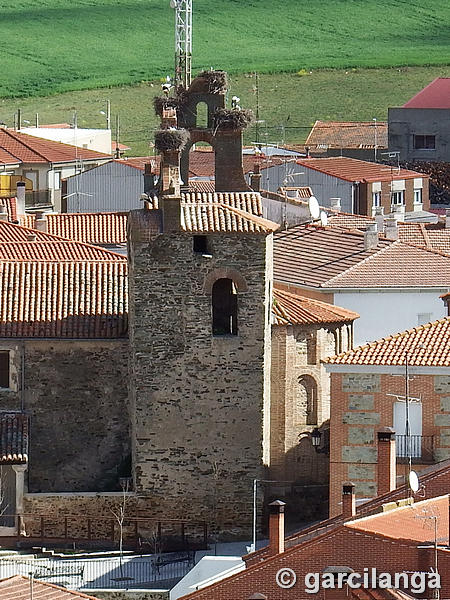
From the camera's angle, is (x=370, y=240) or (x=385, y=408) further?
(x=370, y=240)

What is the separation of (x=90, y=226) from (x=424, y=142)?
47.1 m

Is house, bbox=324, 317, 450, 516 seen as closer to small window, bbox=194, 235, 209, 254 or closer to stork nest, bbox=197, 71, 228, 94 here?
small window, bbox=194, 235, 209, 254

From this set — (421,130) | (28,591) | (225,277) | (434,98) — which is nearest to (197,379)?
(225,277)

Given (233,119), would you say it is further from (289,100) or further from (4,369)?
(289,100)

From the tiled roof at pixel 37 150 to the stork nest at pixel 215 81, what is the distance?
45.4m

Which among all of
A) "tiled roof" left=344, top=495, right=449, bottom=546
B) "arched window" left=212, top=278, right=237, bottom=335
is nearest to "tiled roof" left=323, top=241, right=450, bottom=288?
"arched window" left=212, top=278, right=237, bottom=335

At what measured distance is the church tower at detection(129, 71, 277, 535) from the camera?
177 ft

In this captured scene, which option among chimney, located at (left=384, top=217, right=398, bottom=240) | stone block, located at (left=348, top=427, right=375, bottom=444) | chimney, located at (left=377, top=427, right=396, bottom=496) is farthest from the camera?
chimney, located at (left=384, top=217, right=398, bottom=240)

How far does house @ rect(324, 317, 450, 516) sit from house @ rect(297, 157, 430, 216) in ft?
157

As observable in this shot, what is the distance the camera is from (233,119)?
59.4 metres

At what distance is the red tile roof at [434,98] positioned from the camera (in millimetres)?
125625

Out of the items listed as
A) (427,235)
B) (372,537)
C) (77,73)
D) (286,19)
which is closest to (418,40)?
(286,19)

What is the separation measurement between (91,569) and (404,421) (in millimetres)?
7306

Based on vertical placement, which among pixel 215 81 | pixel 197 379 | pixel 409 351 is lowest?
pixel 197 379
